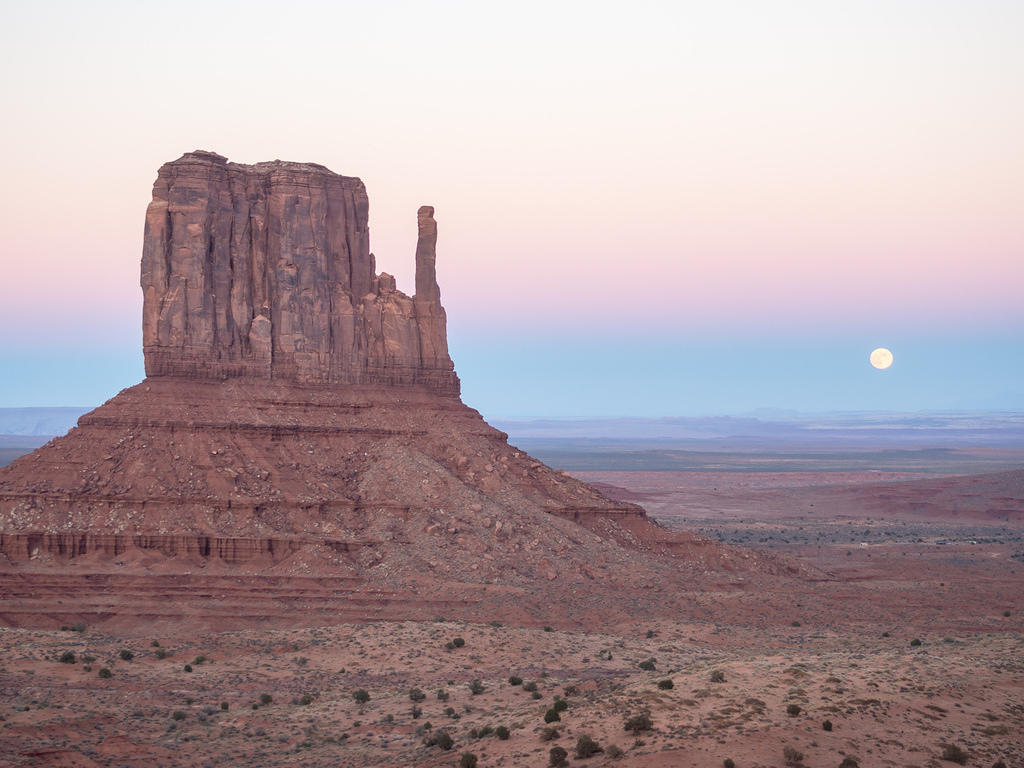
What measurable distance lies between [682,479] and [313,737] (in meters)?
161

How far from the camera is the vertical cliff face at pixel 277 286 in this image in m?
64.6

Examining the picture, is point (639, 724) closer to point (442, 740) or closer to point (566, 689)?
point (442, 740)

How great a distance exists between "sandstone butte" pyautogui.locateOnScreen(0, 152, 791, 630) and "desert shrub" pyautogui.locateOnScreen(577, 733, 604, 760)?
85.0 ft

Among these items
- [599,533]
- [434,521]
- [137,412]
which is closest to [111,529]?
[137,412]

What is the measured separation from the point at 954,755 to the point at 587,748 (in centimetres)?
795

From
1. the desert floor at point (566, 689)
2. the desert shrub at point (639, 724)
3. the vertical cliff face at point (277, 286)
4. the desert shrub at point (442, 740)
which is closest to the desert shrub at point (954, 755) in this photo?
the desert floor at point (566, 689)

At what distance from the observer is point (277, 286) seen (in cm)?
6681

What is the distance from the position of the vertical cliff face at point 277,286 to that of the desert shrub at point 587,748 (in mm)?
43103

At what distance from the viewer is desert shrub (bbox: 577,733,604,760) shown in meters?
25.7

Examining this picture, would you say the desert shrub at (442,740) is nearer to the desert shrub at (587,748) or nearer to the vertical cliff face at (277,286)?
the desert shrub at (587,748)

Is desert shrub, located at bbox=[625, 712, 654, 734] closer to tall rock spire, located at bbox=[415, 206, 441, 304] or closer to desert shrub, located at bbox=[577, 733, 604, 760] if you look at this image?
desert shrub, located at bbox=[577, 733, 604, 760]

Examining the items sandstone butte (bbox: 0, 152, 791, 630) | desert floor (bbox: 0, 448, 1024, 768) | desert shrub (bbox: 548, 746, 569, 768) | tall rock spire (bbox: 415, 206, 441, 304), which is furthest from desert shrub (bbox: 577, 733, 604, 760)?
tall rock spire (bbox: 415, 206, 441, 304)

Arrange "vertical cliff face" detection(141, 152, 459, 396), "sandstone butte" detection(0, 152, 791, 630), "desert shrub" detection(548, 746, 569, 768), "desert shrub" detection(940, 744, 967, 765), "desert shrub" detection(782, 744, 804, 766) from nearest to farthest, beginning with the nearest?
1. "desert shrub" detection(782, 744, 804, 766)
2. "desert shrub" detection(940, 744, 967, 765)
3. "desert shrub" detection(548, 746, 569, 768)
4. "sandstone butte" detection(0, 152, 791, 630)
5. "vertical cliff face" detection(141, 152, 459, 396)

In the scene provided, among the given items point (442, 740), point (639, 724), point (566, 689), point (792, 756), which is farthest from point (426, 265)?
point (792, 756)
